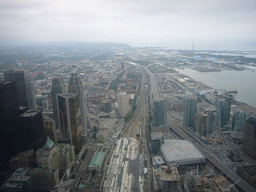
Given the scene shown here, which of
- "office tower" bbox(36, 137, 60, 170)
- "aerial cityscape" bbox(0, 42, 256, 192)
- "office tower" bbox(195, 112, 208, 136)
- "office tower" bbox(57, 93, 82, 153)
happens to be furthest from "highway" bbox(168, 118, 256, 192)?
"office tower" bbox(36, 137, 60, 170)

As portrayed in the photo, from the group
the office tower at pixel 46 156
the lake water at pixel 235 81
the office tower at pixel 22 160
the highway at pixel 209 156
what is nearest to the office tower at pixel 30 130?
the office tower at pixel 22 160

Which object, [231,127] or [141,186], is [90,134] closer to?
[141,186]

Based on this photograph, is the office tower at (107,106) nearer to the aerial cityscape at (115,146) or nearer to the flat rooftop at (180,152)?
the aerial cityscape at (115,146)

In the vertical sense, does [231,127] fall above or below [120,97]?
below

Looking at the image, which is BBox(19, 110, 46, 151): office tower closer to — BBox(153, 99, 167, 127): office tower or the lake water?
BBox(153, 99, 167, 127): office tower

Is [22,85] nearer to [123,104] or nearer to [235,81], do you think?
[123,104]

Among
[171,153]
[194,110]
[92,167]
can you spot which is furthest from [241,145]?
[92,167]
